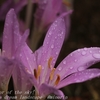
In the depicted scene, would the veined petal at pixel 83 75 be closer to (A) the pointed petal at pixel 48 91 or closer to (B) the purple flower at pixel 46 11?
(A) the pointed petal at pixel 48 91

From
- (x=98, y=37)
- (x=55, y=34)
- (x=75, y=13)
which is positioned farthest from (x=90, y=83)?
(x=55, y=34)

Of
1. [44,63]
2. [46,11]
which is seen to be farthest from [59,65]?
[46,11]

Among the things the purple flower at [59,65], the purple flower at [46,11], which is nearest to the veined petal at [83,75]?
the purple flower at [59,65]

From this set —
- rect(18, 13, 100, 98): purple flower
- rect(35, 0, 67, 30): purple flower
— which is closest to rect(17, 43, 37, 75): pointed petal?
rect(18, 13, 100, 98): purple flower

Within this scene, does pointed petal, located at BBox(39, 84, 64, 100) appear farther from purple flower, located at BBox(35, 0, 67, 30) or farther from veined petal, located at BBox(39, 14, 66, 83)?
purple flower, located at BBox(35, 0, 67, 30)

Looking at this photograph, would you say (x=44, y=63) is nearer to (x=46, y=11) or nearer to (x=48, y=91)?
(x=48, y=91)

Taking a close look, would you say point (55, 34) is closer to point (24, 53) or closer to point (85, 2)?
point (24, 53)
